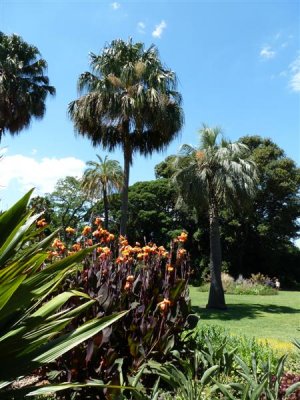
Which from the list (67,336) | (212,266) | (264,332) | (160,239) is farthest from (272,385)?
(160,239)

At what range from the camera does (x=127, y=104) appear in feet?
56.9

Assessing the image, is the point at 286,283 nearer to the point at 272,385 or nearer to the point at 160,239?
the point at 160,239

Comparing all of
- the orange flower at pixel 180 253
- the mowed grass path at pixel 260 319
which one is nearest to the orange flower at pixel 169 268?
the orange flower at pixel 180 253

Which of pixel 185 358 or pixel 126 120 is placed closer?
pixel 185 358

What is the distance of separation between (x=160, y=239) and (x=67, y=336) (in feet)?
109

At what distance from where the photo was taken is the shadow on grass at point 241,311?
13330 mm

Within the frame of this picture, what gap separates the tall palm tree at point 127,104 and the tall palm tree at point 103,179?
7625mm

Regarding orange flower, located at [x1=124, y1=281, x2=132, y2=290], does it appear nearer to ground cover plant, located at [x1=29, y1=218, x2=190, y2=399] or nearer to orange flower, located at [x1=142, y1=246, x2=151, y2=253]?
ground cover plant, located at [x1=29, y1=218, x2=190, y2=399]

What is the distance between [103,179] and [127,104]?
10083 mm

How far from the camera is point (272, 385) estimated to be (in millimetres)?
2996

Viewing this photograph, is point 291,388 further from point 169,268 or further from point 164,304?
point 169,268

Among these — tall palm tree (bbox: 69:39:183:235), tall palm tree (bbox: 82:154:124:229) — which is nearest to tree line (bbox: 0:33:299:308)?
tall palm tree (bbox: 69:39:183:235)

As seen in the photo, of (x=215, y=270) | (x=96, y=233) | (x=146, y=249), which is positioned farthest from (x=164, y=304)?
(x=215, y=270)

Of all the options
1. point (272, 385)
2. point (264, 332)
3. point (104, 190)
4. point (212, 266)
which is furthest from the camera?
point (104, 190)
